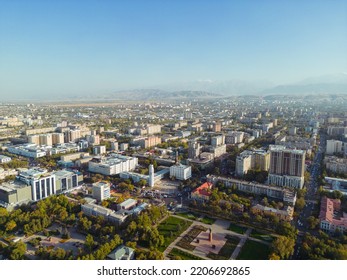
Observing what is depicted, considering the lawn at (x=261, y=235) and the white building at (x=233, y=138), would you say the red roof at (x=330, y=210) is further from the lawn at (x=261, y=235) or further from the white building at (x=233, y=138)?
the white building at (x=233, y=138)

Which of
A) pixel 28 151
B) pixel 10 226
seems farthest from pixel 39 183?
pixel 28 151

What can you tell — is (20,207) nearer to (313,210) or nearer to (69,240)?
(69,240)

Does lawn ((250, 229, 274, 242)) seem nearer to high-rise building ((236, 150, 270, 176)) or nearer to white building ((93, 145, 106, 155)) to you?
high-rise building ((236, 150, 270, 176))

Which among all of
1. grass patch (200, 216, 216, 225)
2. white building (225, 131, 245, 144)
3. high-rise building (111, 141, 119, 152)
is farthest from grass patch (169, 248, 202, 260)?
white building (225, 131, 245, 144)

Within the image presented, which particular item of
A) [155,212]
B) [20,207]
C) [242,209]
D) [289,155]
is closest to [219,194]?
[242,209]

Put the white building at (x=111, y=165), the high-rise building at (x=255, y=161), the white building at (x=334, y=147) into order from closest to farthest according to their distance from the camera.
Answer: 1. the high-rise building at (x=255, y=161)
2. the white building at (x=111, y=165)
3. the white building at (x=334, y=147)

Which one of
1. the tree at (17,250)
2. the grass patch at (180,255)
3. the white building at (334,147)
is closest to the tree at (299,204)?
the grass patch at (180,255)

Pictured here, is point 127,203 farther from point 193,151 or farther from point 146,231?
point 193,151
